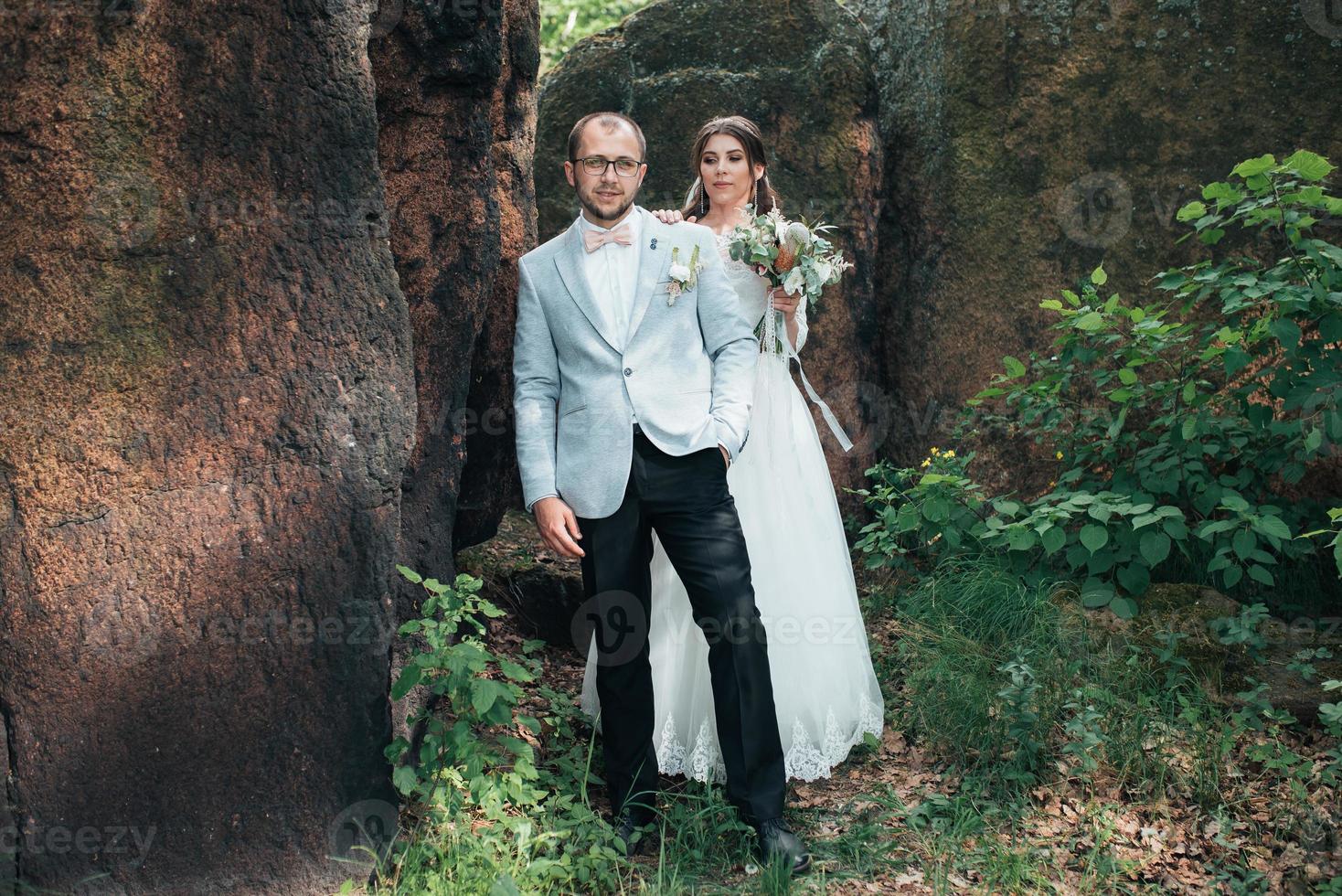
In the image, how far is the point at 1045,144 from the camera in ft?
18.8

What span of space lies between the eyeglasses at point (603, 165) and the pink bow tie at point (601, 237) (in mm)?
179

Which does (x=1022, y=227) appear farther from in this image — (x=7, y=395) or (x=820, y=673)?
(x=7, y=395)

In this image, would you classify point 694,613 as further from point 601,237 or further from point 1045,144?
point 1045,144

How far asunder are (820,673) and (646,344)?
1.37m

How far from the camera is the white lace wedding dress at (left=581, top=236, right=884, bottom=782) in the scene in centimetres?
407

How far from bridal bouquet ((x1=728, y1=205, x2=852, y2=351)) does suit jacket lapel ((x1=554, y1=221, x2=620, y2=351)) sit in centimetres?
65

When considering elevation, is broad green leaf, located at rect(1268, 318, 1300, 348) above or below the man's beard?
below

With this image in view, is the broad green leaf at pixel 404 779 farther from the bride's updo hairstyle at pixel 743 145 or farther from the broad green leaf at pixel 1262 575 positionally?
the broad green leaf at pixel 1262 575

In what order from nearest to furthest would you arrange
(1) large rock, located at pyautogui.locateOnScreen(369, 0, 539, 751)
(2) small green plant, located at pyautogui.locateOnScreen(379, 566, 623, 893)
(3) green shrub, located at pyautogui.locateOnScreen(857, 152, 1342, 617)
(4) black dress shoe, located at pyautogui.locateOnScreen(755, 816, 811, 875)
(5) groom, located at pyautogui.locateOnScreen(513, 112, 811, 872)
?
(2) small green plant, located at pyautogui.locateOnScreen(379, 566, 623, 893) < (4) black dress shoe, located at pyautogui.locateOnScreen(755, 816, 811, 875) < (5) groom, located at pyautogui.locateOnScreen(513, 112, 811, 872) < (1) large rock, located at pyautogui.locateOnScreen(369, 0, 539, 751) < (3) green shrub, located at pyautogui.locateOnScreen(857, 152, 1342, 617)

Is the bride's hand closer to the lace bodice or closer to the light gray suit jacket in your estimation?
the lace bodice

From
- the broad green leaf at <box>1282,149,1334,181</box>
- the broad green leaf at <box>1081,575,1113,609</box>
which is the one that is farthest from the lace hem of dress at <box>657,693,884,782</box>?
the broad green leaf at <box>1282,149,1334,181</box>

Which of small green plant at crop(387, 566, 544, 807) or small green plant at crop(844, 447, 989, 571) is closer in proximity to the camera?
small green plant at crop(387, 566, 544, 807)

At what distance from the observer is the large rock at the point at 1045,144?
545 cm

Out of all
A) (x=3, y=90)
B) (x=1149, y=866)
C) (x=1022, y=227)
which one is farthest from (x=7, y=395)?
(x=1022, y=227)
